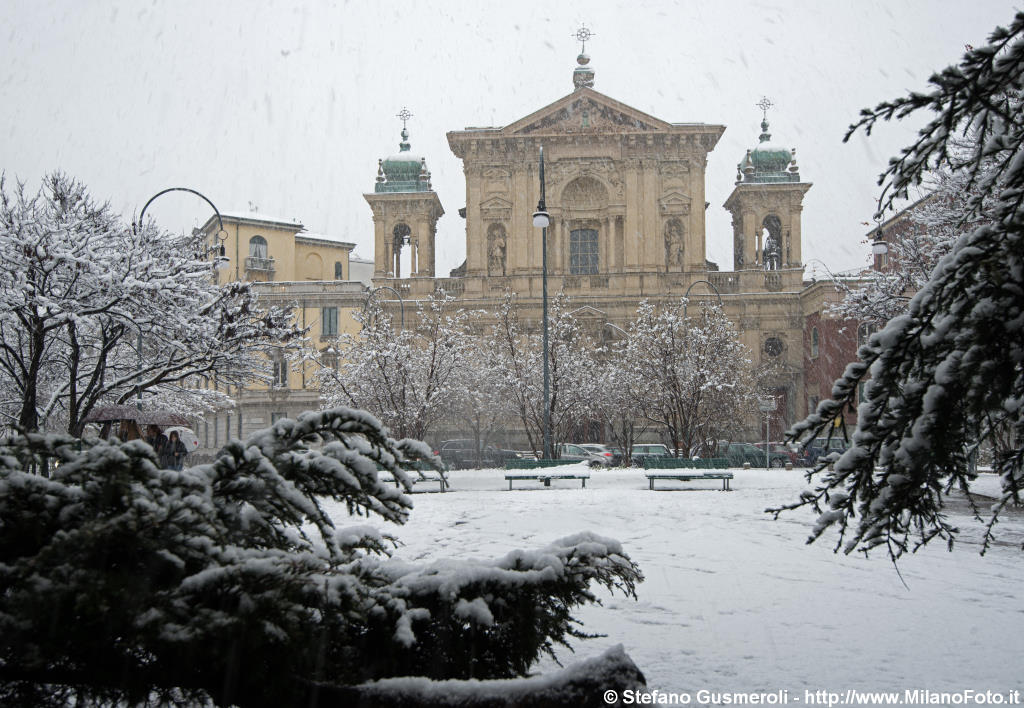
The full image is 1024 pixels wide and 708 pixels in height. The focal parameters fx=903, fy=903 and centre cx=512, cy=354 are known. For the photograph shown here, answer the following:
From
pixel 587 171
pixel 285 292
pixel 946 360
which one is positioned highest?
pixel 587 171

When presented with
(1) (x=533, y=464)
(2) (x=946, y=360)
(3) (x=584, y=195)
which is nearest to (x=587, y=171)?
(3) (x=584, y=195)

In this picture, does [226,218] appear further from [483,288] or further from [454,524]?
[454,524]

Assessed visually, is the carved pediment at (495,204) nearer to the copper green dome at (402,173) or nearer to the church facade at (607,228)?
the church facade at (607,228)

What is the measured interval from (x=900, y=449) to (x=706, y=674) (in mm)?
2088

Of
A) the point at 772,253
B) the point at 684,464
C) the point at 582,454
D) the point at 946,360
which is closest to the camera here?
the point at 946,360

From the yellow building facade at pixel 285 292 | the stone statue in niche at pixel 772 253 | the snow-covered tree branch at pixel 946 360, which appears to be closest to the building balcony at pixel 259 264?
the yellow building facade at pixel 285 292

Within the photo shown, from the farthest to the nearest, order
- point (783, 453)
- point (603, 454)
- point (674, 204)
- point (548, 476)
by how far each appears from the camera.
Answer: point (674, 204)
point (783, 453)
point (603, 454)
point (548, 476)

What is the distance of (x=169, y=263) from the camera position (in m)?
18.2

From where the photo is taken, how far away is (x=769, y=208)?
56.5 m

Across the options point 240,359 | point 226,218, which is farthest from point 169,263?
point 226,218

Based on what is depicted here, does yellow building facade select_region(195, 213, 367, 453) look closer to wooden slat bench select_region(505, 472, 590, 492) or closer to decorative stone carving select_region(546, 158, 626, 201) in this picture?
decorative stone carving select_region(546, 158, 626, 201)

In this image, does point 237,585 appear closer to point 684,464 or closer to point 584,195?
point 684,464

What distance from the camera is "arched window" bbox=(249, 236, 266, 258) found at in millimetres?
67088

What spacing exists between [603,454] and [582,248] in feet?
67.9
